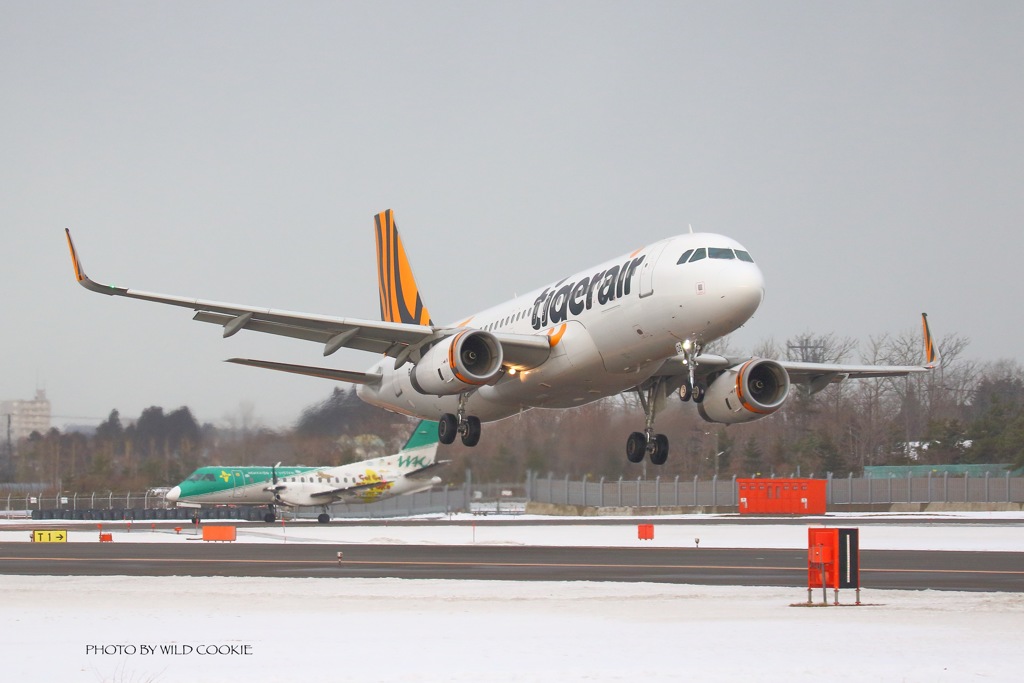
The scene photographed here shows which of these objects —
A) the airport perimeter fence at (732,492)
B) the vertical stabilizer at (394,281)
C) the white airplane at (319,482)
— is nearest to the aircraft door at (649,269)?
the vertical stabilizer at (394,281)

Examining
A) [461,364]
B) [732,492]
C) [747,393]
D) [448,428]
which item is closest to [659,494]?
Answer: [732,492]

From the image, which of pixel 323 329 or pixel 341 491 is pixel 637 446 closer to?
pixel 323 329

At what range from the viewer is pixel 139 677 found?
1352 cm

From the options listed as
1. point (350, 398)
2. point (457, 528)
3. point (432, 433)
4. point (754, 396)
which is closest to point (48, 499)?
point (350, 398)

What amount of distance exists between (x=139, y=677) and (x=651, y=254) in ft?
66.0

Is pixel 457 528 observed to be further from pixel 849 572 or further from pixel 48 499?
pixel 48 499

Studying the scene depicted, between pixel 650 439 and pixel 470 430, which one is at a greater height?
pixel 470 430

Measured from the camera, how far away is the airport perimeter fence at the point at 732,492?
67.6m

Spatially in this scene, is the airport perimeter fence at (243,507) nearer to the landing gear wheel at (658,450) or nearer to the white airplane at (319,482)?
the white airplane at (319,482)

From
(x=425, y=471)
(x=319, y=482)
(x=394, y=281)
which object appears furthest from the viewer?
(x=425, y=471)

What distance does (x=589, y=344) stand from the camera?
32531 mm

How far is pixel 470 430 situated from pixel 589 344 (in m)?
6.47
